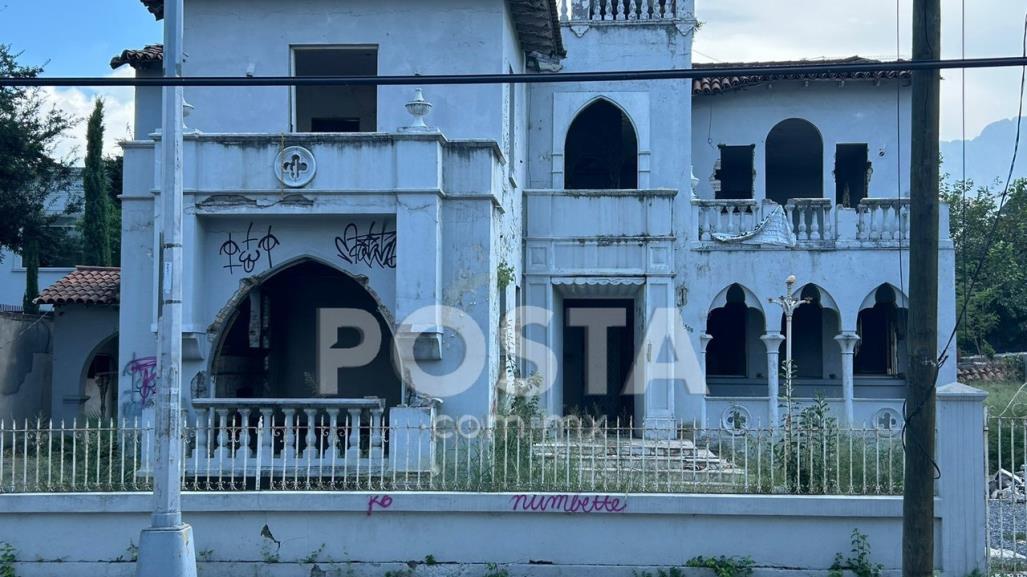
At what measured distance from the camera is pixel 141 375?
48.2ft

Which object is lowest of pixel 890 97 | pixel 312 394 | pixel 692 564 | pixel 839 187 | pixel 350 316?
pixel 692 564

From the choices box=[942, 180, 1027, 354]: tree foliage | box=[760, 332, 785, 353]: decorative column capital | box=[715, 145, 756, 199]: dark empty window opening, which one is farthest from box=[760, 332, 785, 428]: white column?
box=[942, 180, 1027, 354]: tree foliage

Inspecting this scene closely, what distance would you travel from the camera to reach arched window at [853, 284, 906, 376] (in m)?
22.2

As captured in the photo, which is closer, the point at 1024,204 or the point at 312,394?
the point at 312,394

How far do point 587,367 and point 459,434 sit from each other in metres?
9.42

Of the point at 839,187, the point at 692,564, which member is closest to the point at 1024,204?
the point at 839,187

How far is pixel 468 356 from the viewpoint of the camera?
46.2ft

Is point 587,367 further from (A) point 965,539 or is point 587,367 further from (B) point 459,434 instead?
(A) point 965,539

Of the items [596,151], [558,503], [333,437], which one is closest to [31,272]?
[596,151]

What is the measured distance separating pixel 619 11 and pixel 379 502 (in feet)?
39.7

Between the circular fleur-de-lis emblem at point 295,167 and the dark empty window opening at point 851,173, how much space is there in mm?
12390

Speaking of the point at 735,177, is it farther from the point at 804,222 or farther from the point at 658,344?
the point at 658,344
